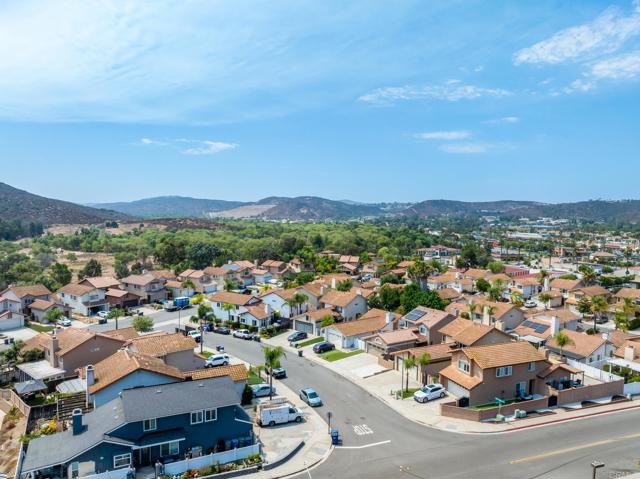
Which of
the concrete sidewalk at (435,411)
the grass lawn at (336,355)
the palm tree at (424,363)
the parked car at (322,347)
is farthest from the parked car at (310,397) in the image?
the parked car at (322,347)

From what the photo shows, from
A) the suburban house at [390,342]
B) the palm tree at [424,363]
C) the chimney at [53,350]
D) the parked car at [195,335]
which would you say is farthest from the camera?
the parked car at [195,335]

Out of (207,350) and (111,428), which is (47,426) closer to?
(111,428)

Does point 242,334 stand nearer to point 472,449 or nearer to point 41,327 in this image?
point 41,327

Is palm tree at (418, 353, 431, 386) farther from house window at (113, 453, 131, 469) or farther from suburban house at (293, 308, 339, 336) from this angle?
house window at (113, 453, 131, 469)

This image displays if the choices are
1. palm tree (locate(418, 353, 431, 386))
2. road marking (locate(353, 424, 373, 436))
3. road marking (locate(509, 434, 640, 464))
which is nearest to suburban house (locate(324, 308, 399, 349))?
palm tree (locate(418, 353, 431, 386))

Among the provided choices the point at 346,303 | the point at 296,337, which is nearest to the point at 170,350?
the point at 296,337

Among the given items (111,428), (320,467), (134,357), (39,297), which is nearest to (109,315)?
(39,297)

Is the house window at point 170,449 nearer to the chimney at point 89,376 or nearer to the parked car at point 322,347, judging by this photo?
the chimney at point 89,376
